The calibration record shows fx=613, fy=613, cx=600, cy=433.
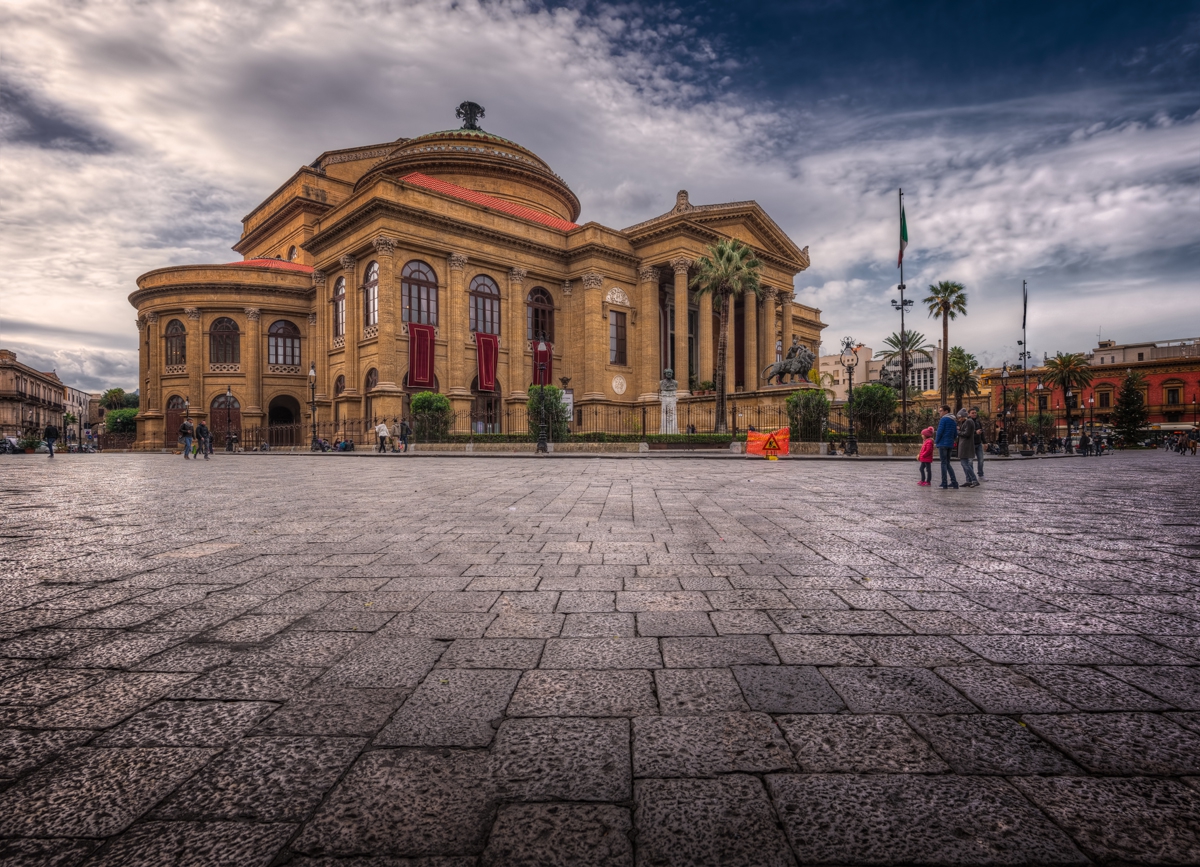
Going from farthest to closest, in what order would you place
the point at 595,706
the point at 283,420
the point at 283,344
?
1. the point at 283,420
2. the point at 283,344
3. the point at 595,706

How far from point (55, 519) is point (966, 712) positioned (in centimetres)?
737

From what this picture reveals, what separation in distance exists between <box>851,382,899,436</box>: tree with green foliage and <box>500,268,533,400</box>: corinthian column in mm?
17549

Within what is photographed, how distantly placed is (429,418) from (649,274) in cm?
1705

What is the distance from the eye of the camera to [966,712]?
181 cm

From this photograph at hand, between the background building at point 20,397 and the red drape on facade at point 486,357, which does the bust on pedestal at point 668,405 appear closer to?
the red drape on facade at point 486,357

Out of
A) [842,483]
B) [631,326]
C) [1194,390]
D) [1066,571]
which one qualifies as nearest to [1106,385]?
[1194,390]

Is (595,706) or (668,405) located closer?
(595,706)

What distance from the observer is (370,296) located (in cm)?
3122

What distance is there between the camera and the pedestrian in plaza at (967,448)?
10.4 meters

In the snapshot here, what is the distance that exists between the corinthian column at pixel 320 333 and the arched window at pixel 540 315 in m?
11.2

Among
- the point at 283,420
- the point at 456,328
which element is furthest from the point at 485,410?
the point at 283,420

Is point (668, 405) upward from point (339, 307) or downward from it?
downward

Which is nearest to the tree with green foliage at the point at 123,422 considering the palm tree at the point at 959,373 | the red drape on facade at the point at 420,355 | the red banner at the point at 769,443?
the red drape on facade at the point at 420,355

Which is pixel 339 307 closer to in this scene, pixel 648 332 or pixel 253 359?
pixel 253 359
